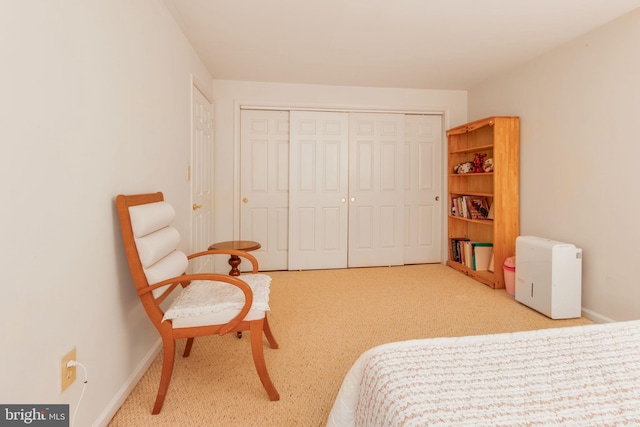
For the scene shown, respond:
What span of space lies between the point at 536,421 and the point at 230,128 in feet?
13.0

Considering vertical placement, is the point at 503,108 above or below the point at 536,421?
above

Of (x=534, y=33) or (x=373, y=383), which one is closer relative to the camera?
(x=373, y=383)

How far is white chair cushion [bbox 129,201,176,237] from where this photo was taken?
5.18ft

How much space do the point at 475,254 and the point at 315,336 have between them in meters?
2.39

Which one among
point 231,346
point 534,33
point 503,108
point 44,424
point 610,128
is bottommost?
point 231,346

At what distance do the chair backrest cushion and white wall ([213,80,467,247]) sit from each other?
2.19m

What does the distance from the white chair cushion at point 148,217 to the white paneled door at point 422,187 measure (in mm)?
3352

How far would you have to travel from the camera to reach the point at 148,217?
1.66 m

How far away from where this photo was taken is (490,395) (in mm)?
830

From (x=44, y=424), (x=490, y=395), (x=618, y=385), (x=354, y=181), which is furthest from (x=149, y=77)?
(x=354, y=181)

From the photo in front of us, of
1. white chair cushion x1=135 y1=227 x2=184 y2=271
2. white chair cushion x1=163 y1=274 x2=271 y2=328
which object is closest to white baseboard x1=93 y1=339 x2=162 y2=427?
white chair cushion x1=163 y1=274 x2=271 y2=328

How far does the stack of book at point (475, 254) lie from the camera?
3.90 m

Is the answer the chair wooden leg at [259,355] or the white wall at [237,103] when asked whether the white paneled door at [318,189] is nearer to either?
the white wall at [237,103]

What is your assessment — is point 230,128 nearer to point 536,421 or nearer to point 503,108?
point 503,108
